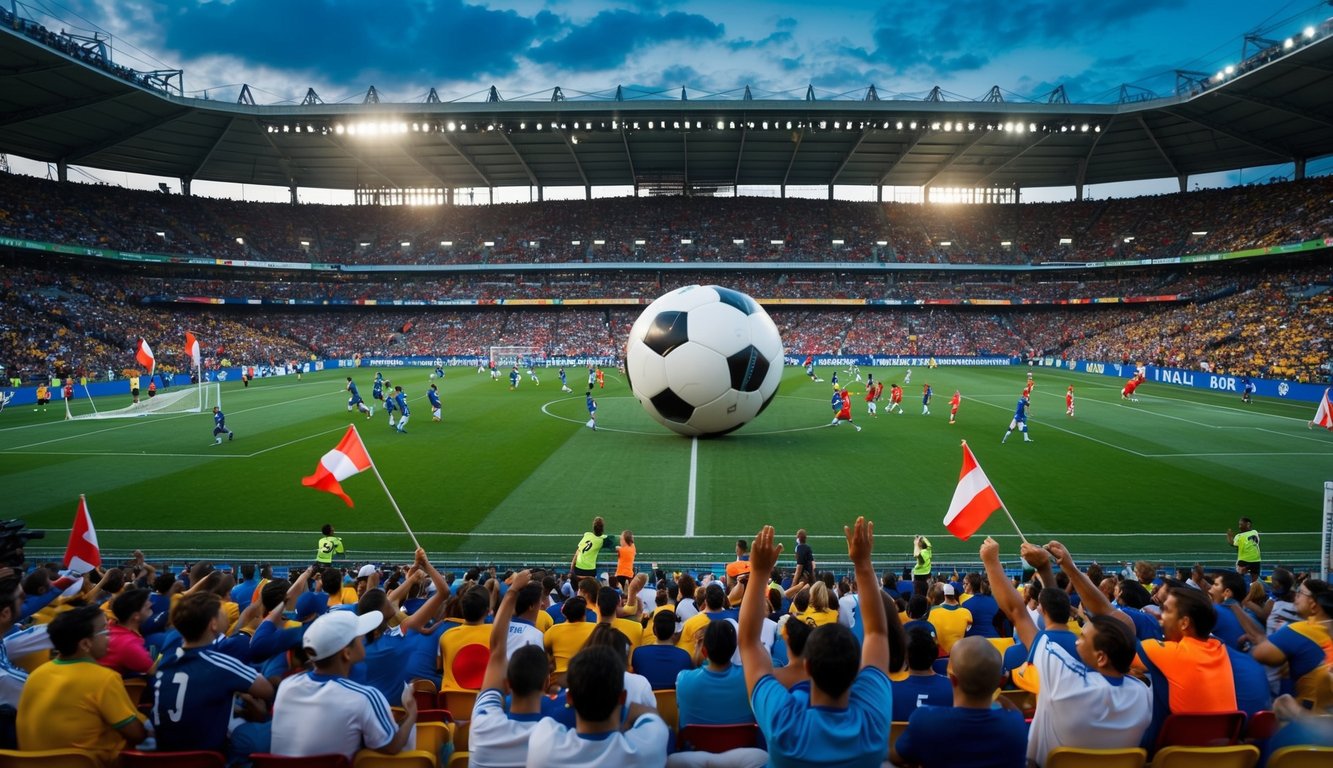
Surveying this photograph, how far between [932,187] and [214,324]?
69.9 metres

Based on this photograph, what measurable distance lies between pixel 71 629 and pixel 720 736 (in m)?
3.41

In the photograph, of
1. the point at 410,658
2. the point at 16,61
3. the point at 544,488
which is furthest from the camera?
the point at 16,61

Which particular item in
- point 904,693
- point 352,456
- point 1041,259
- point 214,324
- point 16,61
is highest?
point 16,61

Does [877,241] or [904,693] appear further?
[877,241]

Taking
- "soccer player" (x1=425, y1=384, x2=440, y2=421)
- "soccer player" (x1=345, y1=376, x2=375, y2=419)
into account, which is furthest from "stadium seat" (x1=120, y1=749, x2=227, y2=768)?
"soccer player" (x1=345, y1=376, x2=375, y2=419)

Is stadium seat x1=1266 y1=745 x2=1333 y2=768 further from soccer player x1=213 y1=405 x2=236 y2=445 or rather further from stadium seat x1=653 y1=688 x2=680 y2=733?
soccer player x1=213 y1=405 x2=236 y2=445

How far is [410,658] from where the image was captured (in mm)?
4965

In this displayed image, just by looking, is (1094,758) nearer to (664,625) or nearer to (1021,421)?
(664,625)

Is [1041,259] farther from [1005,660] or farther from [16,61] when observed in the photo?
[16,61]

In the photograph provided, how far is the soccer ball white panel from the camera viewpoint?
1652 cm

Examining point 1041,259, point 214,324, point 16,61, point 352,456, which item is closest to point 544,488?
point 352,456

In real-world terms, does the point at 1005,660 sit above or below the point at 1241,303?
below

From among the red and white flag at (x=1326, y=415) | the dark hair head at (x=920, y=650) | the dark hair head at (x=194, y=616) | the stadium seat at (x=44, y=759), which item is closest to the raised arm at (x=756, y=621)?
the dark hair head at (x=920, y=650)

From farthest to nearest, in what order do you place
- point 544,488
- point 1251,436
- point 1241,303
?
point 1241,303 < point 1251,436 < point 544,488
